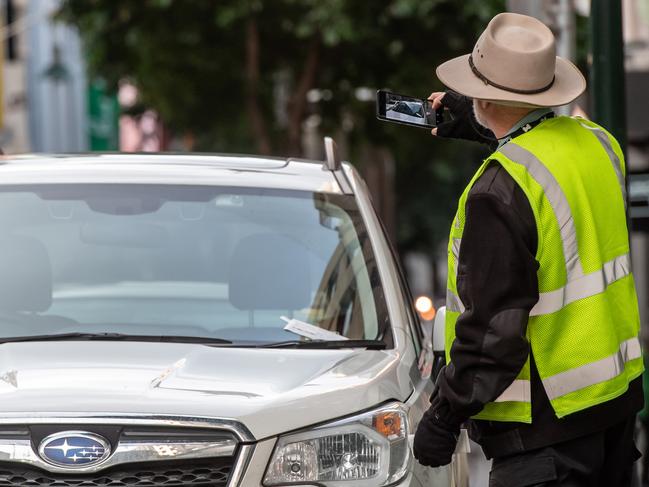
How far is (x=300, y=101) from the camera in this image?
2138 centimetres

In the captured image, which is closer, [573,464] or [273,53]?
[573,464]

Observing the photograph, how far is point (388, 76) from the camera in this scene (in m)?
21.1

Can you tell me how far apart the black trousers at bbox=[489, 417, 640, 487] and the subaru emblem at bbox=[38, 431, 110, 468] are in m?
0.94

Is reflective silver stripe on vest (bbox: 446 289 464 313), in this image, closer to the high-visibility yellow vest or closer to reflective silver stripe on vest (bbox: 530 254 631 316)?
the high-visibility yellow vest

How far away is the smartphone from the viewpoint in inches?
183

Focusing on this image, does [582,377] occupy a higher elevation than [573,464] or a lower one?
higher

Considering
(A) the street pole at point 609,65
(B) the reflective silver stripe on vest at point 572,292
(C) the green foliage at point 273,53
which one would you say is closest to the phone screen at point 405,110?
(B) the reflective silver stripe on vest at point 572,292

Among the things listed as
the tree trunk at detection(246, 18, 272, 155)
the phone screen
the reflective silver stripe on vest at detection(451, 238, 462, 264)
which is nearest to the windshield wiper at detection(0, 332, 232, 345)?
the phone screen

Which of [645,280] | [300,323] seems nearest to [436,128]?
[300,323]

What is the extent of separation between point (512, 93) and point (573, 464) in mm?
890

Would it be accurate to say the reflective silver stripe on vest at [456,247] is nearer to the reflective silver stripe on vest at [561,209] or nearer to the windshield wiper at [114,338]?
the reflective silver stripe on vest at [561,209]

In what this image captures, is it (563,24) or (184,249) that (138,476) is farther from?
(563,24)

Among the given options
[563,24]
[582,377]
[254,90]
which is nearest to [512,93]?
[582,377]

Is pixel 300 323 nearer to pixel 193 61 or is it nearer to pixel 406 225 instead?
pixel 193 61
